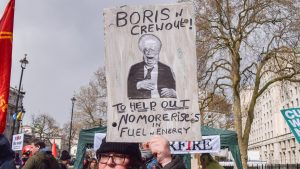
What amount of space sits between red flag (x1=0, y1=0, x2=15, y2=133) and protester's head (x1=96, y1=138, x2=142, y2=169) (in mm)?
1933

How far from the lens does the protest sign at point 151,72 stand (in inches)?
135

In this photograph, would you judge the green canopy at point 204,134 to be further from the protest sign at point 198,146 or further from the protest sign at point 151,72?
the protest sign at point 151,72

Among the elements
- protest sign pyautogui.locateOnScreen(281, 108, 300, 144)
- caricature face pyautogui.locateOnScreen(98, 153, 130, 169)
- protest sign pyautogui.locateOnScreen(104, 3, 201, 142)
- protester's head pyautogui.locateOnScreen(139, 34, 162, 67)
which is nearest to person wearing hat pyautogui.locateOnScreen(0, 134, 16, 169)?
protest sign pyautogui.locateOnScreen(104, 3, 201, 142)

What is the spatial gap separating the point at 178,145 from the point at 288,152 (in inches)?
2888

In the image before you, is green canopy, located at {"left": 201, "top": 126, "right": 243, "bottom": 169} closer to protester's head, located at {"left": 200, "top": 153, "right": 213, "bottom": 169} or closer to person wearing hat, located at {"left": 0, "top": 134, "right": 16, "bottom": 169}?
protester's head, located at {"left": 200, "top": 153, "right": 213, "bottom": 169}

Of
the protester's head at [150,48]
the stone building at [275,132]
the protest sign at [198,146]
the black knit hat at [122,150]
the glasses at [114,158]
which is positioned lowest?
the glasses at [114,158]

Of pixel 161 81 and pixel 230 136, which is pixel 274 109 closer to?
pixel 230 136

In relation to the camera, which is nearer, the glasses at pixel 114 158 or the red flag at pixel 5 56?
the glasses at pixel 114 158

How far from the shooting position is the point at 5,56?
4.50 meters

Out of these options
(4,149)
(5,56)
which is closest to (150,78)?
(4,149)

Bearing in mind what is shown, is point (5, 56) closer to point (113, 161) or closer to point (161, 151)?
point (161, 151)

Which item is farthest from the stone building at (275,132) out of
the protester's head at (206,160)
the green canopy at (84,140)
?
the protester's head at (206,160)

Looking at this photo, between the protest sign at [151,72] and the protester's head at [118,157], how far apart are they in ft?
2.53

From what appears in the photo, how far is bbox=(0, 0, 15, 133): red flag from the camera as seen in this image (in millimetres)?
4310
